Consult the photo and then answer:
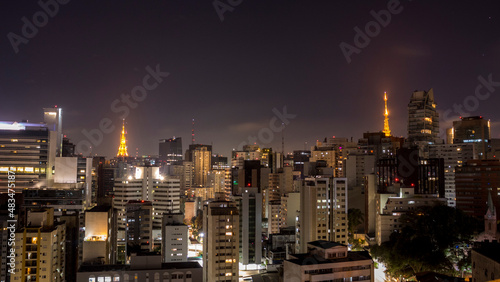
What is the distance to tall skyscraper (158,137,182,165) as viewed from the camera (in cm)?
6028

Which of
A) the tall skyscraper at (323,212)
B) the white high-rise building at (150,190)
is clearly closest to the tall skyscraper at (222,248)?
the tall skyscraper at (323,212)

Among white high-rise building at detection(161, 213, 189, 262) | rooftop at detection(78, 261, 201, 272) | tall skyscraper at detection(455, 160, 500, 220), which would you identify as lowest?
white high-rise building at detection(161, 213, 189, 262)

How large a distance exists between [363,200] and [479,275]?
59.0 ft

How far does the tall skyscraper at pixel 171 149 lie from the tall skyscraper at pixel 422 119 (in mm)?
34413

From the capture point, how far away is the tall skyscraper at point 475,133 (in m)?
32.2

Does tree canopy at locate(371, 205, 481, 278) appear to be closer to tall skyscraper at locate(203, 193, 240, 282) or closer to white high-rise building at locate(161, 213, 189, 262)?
tall skyscraper at locate(203, 193, 240, 282)

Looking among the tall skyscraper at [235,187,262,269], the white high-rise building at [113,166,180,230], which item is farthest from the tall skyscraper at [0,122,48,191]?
the tall skyscraper at [235,187,262,269]

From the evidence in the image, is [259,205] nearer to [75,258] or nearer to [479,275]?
[75,258]

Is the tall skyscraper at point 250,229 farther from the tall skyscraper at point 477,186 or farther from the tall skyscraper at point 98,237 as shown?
the tall skyscraper at point 477,186

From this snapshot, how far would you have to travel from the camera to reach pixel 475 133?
32781mm

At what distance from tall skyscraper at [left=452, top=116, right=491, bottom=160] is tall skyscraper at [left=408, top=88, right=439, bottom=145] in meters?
2.07

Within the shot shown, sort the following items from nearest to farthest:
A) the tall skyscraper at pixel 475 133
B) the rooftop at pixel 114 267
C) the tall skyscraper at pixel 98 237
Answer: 1. the rooftop at pixel 114 267
2. the tall skyscraper at pixel 98 237
3. the tall skyscraper at pixel 475 133

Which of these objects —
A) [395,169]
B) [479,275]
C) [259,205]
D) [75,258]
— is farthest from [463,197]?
[75,258]

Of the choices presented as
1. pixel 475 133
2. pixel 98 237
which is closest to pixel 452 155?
pixel 475 133
